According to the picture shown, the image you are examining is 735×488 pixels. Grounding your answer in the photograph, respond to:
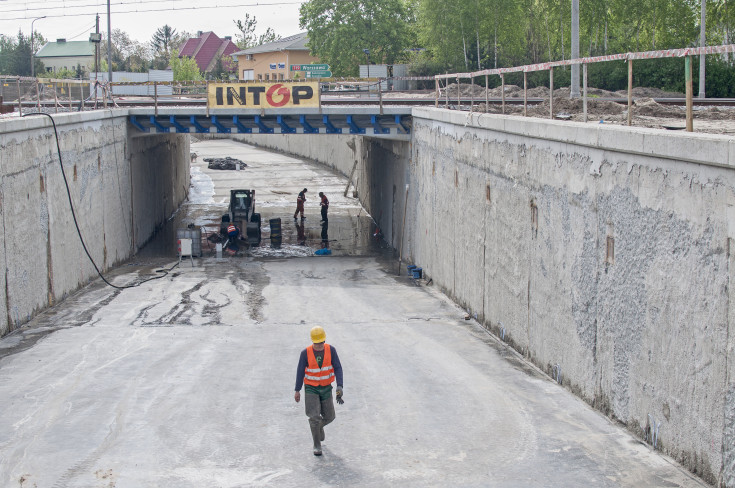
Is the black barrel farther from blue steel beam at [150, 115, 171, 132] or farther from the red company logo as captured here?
blue steel beam at [150, 115, 171, 132]

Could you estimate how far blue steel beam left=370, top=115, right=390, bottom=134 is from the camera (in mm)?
28069

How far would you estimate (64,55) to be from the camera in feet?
420

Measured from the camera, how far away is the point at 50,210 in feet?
65.0

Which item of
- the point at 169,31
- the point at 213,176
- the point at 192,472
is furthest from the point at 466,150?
the point at 169,31

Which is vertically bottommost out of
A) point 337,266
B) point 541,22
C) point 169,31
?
point 337,266

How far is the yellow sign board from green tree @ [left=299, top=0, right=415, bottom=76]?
39983 millimetres

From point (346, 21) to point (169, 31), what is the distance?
125 meters

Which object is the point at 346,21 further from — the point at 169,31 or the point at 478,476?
the point at 169,31

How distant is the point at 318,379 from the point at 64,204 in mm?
14073

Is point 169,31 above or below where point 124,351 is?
above

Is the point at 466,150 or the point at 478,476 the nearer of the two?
the point at 478,476

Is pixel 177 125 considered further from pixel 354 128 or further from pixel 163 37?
pixel 163 37

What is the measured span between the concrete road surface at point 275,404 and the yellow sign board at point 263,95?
994 centimetres

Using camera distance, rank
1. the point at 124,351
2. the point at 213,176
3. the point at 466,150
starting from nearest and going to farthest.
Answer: the point at 124,351, the point at 466,150, the point at 213,176
